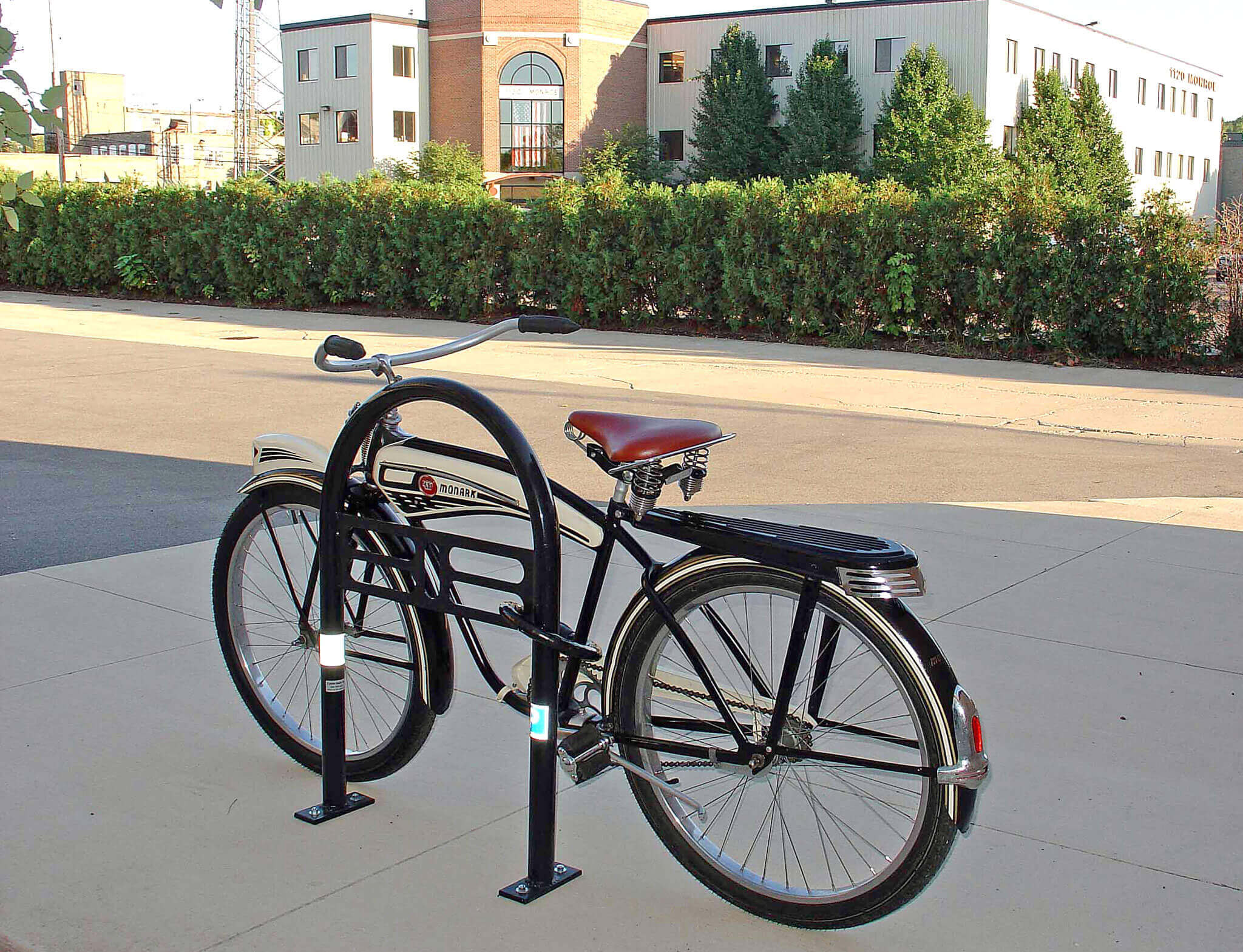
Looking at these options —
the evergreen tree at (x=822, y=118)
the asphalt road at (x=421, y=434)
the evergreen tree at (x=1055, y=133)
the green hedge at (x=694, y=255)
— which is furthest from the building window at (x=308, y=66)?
the asphalt road at (x=421, y=434)

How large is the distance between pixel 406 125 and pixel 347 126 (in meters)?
2.90

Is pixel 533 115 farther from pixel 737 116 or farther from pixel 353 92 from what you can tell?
pixel 737 116

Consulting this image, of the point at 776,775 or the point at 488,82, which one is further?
the point at 488,82

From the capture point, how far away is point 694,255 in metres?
18.0

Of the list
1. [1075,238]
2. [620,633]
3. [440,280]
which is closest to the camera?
[620,633]

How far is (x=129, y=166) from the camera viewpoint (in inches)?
3492

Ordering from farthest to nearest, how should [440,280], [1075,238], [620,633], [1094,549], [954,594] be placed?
[440,280] < [1075,238] < [1094,549] < [954,594] < [620,633]

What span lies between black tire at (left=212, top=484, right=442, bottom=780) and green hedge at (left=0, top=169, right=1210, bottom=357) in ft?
40.8

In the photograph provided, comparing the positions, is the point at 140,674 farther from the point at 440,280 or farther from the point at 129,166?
the point at 129,166

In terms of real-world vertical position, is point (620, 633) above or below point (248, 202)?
below

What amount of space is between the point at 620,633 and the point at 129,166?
9420cm

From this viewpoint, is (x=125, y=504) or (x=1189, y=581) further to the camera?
(x=125, y=504)

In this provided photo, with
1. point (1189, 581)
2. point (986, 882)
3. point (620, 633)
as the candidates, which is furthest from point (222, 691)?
point (1189, 581)

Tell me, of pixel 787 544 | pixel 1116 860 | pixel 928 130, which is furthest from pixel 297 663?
pixel 928 130
